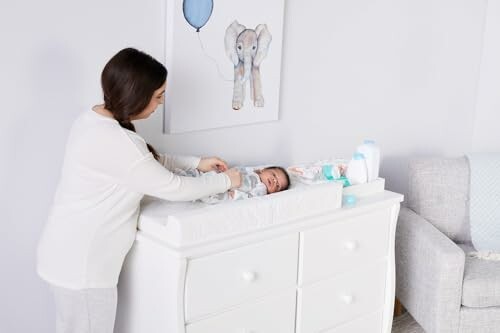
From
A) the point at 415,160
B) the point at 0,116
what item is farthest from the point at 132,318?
the point at 415,160

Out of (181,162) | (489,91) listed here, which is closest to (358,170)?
(181,162)

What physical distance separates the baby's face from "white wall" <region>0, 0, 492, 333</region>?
30cm

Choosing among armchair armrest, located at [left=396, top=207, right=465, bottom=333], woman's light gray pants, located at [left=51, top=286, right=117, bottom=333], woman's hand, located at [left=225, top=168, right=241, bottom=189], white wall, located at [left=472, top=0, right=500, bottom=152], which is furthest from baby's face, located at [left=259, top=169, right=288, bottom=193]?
white wall, located at [left=472, top=0, right=500, bottom=152]

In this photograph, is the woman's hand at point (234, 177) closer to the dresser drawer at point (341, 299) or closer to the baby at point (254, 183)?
the baby at point (254, 183)

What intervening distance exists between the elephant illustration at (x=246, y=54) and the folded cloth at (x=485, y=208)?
926mm

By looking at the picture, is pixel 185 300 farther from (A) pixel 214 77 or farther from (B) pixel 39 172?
(A) pixel 214 77

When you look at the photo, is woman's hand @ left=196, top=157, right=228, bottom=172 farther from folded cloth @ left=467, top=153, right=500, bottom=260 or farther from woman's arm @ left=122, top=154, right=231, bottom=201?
folded cloth @ left=467, top=153, right=500, bottom=260

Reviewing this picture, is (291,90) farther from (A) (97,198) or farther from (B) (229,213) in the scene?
(A) (97,198)

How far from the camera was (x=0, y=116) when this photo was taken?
2002 millimetres

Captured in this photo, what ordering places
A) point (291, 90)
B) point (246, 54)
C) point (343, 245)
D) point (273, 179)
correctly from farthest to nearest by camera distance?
point (291, 90) → point (246, 54) → point (343, 245) → point (273, 179)

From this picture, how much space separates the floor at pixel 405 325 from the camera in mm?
3025

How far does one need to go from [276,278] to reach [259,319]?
128 millimetres

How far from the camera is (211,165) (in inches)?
92.5

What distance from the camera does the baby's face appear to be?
2.28m
